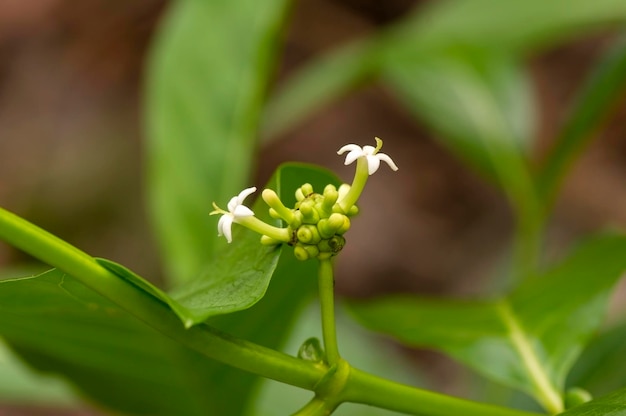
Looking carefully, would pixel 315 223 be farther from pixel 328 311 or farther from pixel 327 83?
pixel 327 83

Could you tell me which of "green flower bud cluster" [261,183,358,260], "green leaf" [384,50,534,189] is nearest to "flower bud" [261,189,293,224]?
"green flower bud cluster" [261,183,358,260]

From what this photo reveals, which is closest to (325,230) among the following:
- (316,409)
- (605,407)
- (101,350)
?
(316,409)

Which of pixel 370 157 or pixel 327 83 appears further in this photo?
pixel 327 83

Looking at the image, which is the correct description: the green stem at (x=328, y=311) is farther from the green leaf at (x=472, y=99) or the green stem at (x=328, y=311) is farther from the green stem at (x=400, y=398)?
the green leaf at (x=472, y=99)

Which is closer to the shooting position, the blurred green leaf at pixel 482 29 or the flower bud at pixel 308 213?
the flower bud at pixel 308 213

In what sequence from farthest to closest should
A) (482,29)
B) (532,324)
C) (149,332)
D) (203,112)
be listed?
1. (482,29)
2. (203,112)
3. (532,324)
4. (149,332)

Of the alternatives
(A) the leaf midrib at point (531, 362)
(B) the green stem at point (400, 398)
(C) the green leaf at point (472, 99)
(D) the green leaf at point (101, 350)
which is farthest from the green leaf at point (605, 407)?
(C) the green leaf at point (472, 99)

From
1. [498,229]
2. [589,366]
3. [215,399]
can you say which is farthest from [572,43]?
[215,399]
